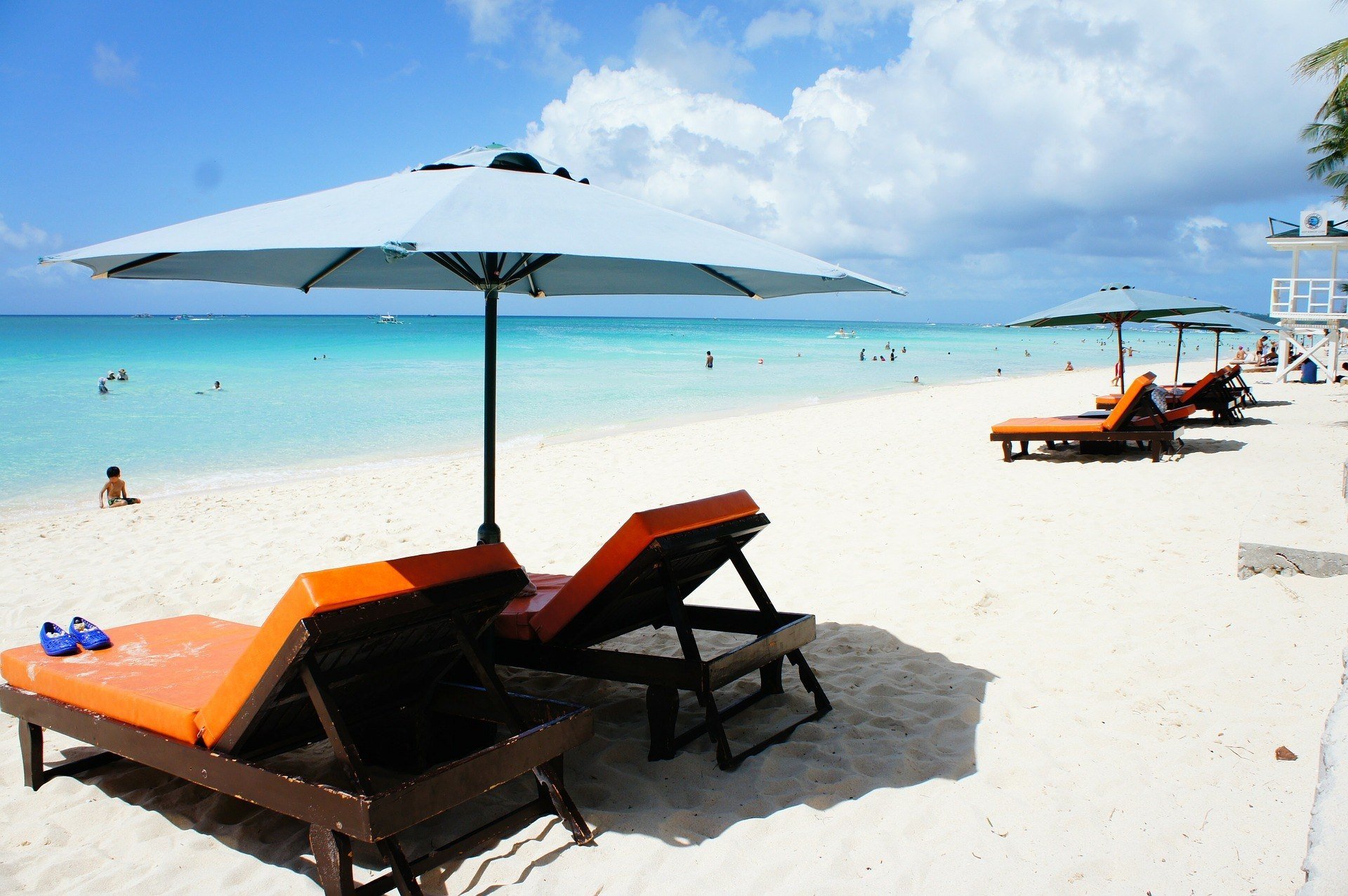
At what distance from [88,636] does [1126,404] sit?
908 centimetres

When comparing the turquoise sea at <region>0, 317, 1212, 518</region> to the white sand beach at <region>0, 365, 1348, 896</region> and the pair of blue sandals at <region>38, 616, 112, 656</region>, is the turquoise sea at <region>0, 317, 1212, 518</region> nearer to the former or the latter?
the white sand beach at <region>0, 365, 1348, 896</region>

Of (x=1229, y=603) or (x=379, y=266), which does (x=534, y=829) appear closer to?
(x=379, y=266)

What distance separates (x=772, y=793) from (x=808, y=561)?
2.95 m

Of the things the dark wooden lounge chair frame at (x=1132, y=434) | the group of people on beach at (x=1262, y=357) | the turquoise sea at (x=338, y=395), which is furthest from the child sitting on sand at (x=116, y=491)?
the group of people on beach at (x=1262, y=357)

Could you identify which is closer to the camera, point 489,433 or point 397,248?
point 397,248

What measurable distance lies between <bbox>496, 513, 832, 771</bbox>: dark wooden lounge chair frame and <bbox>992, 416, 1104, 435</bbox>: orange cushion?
6.66 meters

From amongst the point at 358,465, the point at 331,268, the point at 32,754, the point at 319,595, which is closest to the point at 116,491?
the point at 358,465

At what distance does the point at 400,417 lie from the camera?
1950cm

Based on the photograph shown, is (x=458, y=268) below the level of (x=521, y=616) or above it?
above

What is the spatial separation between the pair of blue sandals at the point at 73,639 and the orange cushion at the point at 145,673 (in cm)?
2

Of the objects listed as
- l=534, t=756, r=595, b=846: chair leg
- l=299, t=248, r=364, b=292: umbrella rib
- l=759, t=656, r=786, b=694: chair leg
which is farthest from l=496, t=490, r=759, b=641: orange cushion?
l=299, t=248, r=364, b=292: umbrella rib

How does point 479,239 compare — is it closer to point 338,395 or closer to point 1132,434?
point 1132,434

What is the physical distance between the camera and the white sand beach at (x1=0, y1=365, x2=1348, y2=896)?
2416 millimetres

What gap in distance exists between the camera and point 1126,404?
8.91m
